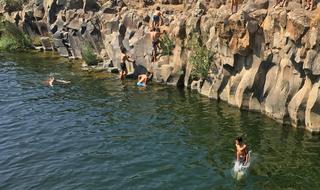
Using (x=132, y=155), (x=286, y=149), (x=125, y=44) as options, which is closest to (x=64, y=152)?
(x=132, y=155)

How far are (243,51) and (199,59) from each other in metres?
4.97

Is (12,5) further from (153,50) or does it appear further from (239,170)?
(239,170)

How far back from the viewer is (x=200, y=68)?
128 ft

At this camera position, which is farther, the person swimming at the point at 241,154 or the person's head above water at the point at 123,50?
the person's head above water at the point at 123,50

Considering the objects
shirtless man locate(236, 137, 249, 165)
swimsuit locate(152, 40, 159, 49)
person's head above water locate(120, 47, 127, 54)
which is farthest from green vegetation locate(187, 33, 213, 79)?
shirtless man locate(236, 137, 249, 165)

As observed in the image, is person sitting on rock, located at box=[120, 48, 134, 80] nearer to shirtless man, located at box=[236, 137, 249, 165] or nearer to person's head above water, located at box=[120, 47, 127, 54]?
person's head above water, located at box=[120, 47, 127, 54]

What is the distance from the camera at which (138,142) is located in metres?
30.2

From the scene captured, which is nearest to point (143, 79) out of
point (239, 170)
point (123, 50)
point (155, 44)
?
point (155, 44)

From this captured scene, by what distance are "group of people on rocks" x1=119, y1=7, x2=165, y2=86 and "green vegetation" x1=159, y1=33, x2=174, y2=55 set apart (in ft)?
1.79

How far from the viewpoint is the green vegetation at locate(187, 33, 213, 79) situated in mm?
38688

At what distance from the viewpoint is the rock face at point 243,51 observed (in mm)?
29969

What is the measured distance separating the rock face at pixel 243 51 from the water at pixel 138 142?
4.35 feet

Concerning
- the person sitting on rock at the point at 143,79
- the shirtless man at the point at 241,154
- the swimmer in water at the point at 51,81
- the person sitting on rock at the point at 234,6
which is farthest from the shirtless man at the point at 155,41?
the shirtless man at the point at 241,154

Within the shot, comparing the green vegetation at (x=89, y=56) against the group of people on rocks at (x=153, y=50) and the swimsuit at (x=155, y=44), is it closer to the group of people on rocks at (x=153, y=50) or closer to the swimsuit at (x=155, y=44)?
the group of people on rocks at (x=153, y=50)
